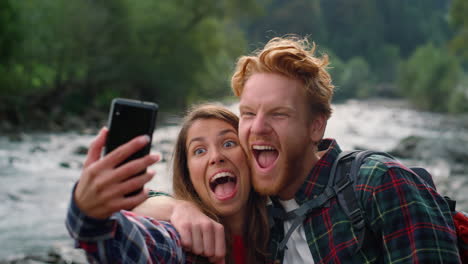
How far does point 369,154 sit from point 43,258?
18.5ft

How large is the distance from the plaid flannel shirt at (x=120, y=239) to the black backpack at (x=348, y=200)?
72 cm

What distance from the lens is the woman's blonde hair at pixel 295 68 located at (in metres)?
2.35

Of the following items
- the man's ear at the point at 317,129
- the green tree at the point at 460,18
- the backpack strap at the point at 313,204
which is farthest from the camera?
the green tree at the point at 460,18

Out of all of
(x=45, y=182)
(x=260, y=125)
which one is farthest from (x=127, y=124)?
(x=45, y=182)

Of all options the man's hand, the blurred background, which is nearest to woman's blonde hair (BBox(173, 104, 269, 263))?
the man's hand

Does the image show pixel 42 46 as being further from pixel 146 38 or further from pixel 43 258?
pixel 43 258

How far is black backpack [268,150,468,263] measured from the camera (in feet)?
6.52

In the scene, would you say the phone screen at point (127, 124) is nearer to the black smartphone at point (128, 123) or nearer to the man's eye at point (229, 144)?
the black smartphone at point (128, 123)

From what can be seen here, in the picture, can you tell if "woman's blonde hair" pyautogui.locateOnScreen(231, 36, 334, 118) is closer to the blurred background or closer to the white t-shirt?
the white t-shirt

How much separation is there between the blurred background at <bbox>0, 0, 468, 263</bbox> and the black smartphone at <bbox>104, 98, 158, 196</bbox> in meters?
2.44

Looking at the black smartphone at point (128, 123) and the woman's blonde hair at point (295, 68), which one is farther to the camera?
the woman's blonde hair at point (295, 68)

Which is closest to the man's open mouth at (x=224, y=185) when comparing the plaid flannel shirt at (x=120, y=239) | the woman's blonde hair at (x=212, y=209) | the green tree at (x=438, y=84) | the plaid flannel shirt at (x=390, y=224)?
the woman's blonde hair at (x=212, y=209)

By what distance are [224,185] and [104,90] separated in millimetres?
23554

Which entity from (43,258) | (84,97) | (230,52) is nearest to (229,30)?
(230,52)
